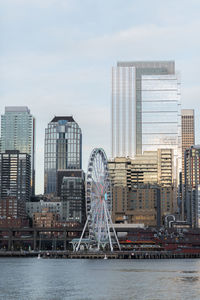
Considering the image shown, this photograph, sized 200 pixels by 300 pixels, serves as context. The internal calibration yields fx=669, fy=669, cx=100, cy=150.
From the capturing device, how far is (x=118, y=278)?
436 ft

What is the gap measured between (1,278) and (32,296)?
3475cm

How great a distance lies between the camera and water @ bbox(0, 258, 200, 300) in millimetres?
103000

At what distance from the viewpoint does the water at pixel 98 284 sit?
338ft

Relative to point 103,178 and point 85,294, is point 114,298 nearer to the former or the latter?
point 85,294

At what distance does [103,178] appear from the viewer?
19850cm

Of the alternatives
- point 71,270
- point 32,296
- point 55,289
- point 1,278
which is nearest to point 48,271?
point 71,270

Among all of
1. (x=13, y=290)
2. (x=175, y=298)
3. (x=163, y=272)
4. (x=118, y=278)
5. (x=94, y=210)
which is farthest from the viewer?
(x=94, y=210)

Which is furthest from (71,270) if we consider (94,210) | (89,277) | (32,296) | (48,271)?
(32,296)

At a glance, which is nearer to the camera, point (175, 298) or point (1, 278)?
point (175, 298)

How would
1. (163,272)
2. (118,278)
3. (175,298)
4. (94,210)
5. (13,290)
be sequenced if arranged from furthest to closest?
(94,210), (163,272), (118,278), (13,290), (175,298)

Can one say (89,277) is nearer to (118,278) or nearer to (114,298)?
(118,278)

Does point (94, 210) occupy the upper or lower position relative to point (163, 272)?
upper

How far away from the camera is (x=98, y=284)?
121 metres

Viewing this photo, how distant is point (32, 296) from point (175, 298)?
21734mm
